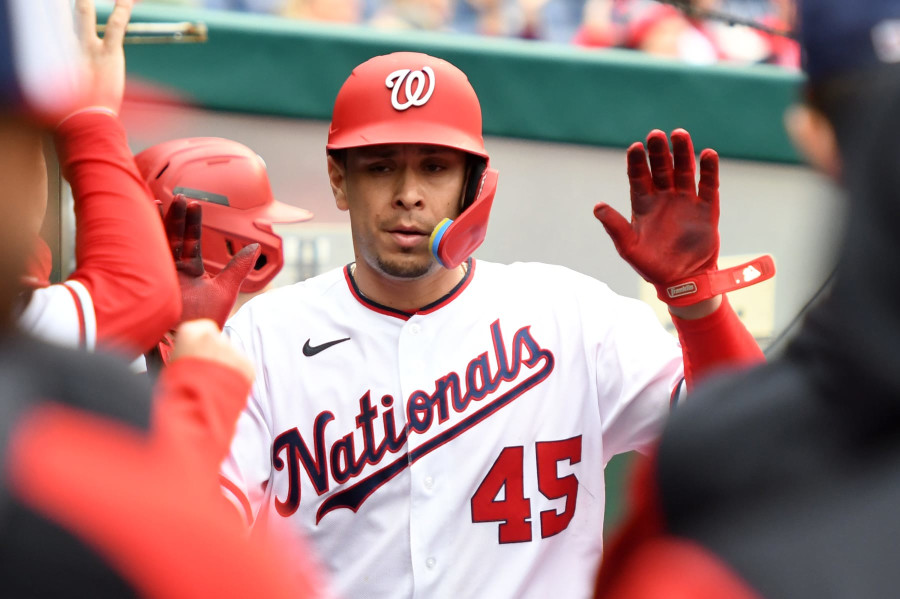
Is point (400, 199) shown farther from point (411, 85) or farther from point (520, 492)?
point (520, 492)

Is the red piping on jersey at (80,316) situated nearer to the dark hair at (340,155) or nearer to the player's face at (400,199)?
the player's face at (400,199)

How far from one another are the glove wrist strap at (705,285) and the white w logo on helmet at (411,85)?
691 mm

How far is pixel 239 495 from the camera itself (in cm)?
217

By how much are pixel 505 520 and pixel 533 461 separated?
13 cm

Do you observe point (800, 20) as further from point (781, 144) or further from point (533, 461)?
point (781, 144)

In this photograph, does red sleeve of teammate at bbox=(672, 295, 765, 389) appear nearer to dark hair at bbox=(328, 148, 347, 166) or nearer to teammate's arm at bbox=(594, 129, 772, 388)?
teammate's arm at bbox=(594, 129, 772, 388)

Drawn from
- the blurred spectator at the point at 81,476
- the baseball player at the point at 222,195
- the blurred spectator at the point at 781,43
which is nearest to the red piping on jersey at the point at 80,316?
the blurred spectator at the point at 81,476

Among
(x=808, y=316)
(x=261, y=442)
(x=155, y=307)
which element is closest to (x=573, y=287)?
(x=261, y=442)

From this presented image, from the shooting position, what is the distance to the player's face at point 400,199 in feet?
7.88

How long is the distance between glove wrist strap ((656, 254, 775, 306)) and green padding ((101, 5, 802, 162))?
4.98 ft

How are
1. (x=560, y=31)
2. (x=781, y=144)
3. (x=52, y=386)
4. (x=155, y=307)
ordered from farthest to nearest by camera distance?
(x=560, y=31) < (x=781, y=144) < (x=155, y=307) < (x=52, y=386)

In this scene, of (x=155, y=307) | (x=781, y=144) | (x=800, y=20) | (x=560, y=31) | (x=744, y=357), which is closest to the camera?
(x=800, y=20)

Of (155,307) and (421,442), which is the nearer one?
(155,307)

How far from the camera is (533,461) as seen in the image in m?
2.24
